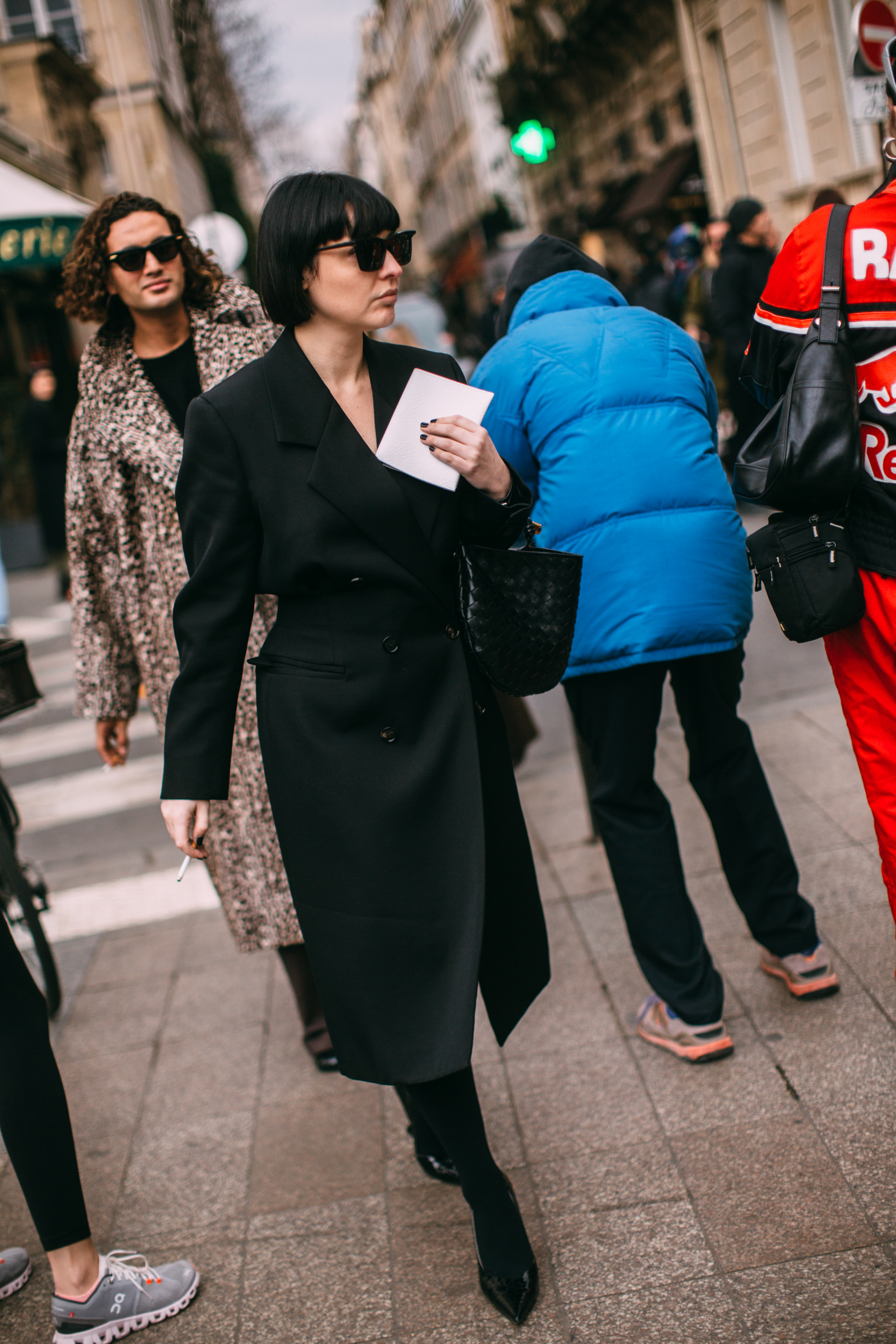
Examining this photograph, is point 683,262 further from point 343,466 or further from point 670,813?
point 343,466

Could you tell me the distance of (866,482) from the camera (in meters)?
2.26

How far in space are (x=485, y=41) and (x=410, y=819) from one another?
144 feet

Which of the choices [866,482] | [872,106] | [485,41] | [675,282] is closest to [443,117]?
[485,41]

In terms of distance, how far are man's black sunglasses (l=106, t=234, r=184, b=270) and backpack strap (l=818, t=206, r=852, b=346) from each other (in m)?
1.65

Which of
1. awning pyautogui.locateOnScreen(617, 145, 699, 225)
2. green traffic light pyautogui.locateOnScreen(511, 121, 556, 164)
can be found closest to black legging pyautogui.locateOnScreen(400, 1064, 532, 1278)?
green traffic light pyautogui.locateOnScreen(511, 121, 556, 164)

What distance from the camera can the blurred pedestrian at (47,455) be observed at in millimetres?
12648

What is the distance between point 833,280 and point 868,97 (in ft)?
13.2

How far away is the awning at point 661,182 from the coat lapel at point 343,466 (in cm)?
1883

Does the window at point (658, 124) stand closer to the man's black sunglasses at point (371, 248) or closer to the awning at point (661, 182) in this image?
the awning at point (661, 182)

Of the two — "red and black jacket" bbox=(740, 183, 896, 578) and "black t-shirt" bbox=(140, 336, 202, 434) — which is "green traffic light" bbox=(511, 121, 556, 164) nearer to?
"black t-shirt" bbox=(140, 336, 202, 434)

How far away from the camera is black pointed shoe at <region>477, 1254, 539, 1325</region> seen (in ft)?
7.52

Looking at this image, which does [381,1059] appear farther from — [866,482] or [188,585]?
[866,482]

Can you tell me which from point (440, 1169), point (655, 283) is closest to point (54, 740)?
point (440, 1169)

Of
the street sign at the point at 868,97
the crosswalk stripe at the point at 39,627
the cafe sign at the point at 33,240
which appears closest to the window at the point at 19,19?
the cafe sign at the point at 33,240
